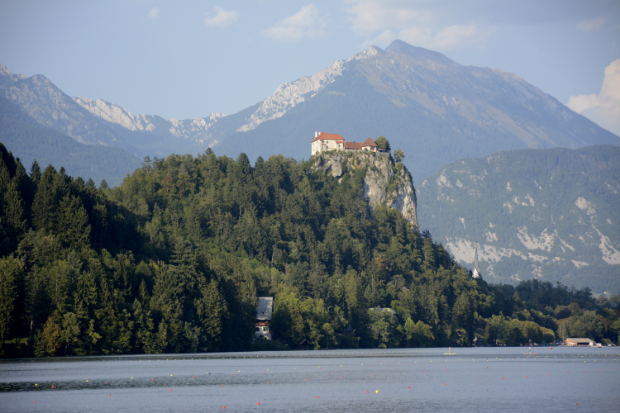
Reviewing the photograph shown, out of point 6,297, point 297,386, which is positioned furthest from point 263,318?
point 297,386

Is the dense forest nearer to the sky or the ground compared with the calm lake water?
nearer to the sky

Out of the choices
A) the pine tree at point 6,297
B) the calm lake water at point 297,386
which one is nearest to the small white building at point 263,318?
the calm lake water at point 297,386

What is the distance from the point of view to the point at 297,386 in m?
78.2

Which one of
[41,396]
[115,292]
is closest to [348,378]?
[41,396]

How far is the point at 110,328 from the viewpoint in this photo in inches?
4651

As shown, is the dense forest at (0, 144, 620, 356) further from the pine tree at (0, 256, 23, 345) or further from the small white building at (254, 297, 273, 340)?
the small white building at (254, 297, 273, 340)

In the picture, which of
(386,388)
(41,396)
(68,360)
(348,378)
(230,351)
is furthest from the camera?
(230,351)

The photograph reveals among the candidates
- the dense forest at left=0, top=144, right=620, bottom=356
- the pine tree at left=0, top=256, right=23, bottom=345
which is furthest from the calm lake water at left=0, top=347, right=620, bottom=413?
the dense forest at left=0, top=144, right=620, bottom=356

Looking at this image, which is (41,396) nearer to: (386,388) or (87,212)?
(386,388)

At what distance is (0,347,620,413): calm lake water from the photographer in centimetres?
6297

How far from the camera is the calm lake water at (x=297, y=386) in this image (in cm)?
6297

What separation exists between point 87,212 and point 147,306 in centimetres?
3262

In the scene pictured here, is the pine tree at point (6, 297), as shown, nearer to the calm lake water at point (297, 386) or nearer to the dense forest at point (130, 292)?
the dense forest at point (130, 292)

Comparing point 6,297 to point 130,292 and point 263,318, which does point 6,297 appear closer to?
point 130,292
